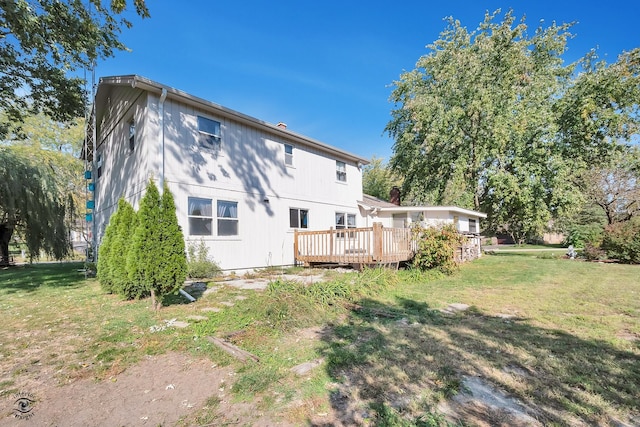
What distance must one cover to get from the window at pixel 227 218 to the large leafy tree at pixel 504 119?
12.5 m

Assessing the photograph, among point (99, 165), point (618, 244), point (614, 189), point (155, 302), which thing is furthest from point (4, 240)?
point (614, 189)

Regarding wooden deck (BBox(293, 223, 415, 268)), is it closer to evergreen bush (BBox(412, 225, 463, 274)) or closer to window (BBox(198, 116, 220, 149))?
evergreen bush (BBox(412, 225, 463, 274))

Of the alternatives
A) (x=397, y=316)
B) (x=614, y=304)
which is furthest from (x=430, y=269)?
(x=397, y=316)

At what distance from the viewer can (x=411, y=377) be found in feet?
9.83

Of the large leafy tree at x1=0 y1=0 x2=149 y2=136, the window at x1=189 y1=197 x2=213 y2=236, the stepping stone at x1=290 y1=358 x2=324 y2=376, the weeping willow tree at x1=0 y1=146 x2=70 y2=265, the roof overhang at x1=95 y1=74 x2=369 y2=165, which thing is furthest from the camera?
the weeping willow tree at x1=0 y1=146 x2=70 y2=265

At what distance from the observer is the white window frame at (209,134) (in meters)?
10.2

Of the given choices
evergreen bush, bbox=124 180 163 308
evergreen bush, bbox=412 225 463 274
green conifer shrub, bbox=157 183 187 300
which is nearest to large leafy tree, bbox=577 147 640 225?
evergreen bush, bbox=412 225 463 274

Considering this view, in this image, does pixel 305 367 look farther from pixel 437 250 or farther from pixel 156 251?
pixel 437 250

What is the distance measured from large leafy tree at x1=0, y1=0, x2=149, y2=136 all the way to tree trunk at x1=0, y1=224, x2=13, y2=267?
445 centimetres

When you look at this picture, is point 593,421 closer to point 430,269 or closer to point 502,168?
point 430,269

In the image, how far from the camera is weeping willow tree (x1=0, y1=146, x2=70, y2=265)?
1275 centimetres

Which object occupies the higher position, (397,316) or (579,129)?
(579,129)

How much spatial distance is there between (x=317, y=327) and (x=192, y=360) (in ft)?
5.91

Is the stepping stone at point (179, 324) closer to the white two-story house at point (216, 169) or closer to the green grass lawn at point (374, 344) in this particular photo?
the green grass lawn at point (374, 344)
